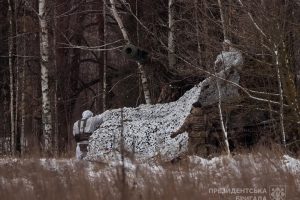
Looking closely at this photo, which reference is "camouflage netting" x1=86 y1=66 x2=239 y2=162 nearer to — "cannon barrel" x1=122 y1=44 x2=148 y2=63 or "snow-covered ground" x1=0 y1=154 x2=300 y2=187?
"cannon barrel" x1=122 y1=44 x2=148 y2=63

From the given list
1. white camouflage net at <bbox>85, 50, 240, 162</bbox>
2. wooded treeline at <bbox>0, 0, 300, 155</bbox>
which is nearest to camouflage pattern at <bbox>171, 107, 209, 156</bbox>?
white camouflage net at <bbox>85, 50, 240, 162</bbox>

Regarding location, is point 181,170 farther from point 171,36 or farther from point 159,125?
point 171,36

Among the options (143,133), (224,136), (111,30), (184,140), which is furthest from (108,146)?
(111,30)

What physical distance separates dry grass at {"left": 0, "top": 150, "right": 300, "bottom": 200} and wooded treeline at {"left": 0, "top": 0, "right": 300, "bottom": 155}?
1.55 m

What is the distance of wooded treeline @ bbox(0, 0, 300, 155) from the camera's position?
1402 cm

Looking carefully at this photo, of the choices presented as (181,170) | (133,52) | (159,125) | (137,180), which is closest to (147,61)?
(133,52)

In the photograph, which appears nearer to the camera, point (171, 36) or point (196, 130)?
point (196, 130)

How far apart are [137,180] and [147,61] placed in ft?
42.7

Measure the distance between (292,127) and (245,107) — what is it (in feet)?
4.15

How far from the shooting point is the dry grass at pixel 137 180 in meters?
5.83

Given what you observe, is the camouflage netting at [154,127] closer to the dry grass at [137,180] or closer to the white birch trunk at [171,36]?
the white birch trunk at [171,36]

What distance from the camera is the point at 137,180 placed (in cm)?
611

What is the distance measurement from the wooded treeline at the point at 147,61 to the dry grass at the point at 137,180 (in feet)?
5.07

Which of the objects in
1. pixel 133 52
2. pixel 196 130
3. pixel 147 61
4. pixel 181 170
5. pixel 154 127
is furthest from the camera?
pixel 147 61
